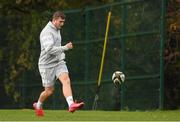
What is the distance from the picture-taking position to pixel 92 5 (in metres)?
23.6

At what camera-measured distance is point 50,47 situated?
13.3 m

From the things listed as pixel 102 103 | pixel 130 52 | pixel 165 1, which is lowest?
pixel 102 103

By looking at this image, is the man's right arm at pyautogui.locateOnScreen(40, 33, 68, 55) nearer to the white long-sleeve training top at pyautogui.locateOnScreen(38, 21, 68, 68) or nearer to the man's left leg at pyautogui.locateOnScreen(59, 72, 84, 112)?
the white long-sleeve training top at pyautogui.locateOnScreen(38, 21, 68, 68)

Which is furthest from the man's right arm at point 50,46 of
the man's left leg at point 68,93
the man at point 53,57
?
the man's left leg at point 68,93

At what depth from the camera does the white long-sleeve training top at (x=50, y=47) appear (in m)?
13.4

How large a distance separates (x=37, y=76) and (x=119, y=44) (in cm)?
430

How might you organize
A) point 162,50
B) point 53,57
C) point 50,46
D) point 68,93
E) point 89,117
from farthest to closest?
point 162,50
point 89,117
point 53,57
point 50,46
point 68,93

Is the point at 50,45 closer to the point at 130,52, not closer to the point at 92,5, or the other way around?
the point at 130,52

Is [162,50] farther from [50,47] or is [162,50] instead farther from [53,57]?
[50,47]

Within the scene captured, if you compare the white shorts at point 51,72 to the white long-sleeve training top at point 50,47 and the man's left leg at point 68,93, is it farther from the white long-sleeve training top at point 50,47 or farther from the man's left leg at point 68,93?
the man's left leg at point 68,93

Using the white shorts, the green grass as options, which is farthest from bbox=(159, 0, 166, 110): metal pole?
the white shorts

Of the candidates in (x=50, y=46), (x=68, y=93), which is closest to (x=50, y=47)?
(x=50, y=46)

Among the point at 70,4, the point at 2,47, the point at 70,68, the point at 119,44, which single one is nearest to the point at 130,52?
the point at 119,44

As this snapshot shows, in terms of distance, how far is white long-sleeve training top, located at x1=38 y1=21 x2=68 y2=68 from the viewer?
13.4 m
